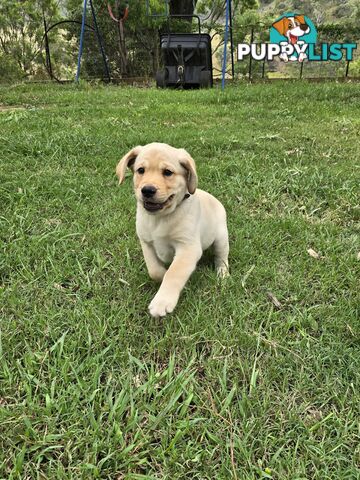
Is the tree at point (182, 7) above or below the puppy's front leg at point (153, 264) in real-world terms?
above

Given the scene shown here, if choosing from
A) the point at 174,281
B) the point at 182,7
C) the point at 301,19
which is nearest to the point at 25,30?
the point at 182,7

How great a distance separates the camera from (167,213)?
2.21m

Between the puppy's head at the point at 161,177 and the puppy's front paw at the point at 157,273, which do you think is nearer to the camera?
the puppy's head at the point at 161,177

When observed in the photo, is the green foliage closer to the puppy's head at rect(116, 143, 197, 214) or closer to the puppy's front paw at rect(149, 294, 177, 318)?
the puppy's head at rect(116, 143, 197, 214)

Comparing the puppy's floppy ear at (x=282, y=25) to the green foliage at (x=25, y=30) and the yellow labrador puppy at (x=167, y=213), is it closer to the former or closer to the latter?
the green foliage at (x=25, y=30)

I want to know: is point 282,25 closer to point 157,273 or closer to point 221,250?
point 221,250

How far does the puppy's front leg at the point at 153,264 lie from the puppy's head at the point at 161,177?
273 millimetres

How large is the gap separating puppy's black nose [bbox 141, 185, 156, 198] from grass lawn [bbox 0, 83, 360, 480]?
0.58m

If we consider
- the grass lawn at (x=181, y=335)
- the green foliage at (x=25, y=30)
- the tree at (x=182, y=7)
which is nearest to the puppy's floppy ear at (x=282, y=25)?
the tree at (x=182, y=7)

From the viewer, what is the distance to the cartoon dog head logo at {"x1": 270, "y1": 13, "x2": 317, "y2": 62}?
499 inches

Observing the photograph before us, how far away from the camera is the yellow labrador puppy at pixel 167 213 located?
2.05 meters

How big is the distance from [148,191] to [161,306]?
0.58 metres

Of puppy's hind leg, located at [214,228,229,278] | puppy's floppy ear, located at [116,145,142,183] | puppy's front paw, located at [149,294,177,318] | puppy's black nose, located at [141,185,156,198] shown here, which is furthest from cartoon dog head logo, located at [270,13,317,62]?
puppy's front paw, located at [149,294,177,318]

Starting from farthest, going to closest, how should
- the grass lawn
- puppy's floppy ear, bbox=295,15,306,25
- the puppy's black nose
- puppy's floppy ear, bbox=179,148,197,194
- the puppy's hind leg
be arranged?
puppy's floppy ear, bbox=295,15,306,25 < the puppy's hind leg < puppy's floppy ear, bbox=179,148,197,194 < the puppy's black nose < the grass lawn
